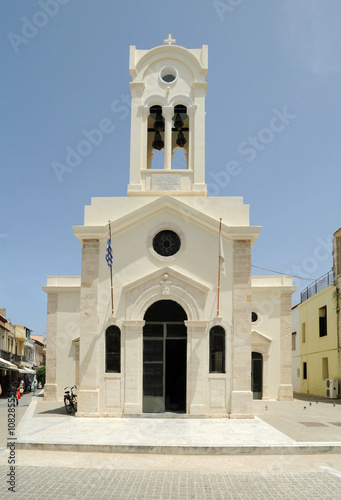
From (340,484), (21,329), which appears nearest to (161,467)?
(340,484)

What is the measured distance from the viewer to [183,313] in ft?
51.8

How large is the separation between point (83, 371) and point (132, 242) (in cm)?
433

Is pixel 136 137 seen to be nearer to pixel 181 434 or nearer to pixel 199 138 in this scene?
pixel 199 138

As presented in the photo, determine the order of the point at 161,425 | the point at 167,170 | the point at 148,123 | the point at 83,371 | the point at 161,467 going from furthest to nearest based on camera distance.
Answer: the point at 148,123, the point at 167,170, the point at 83,371, the point at 161,425, the point at 161,467

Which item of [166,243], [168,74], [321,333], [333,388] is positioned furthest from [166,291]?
[321,333]

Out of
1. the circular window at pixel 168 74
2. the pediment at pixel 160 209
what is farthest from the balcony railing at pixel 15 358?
the circular window at pixel 168 74

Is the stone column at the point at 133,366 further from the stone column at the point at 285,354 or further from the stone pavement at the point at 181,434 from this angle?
the stone column at the point at 285,354

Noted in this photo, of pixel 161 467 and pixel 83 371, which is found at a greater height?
pixel 83 371

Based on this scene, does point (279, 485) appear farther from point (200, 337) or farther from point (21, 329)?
point (21, 329)

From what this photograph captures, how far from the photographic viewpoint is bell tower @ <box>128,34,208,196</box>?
56.7 feet

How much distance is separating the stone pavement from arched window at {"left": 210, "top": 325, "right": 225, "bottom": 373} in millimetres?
1621

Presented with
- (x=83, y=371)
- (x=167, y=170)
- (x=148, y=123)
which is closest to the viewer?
(x=83, y=371)

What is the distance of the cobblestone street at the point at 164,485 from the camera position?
7.84 metres

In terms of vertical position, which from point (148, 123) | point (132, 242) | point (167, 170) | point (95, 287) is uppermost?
point (148, 123)
